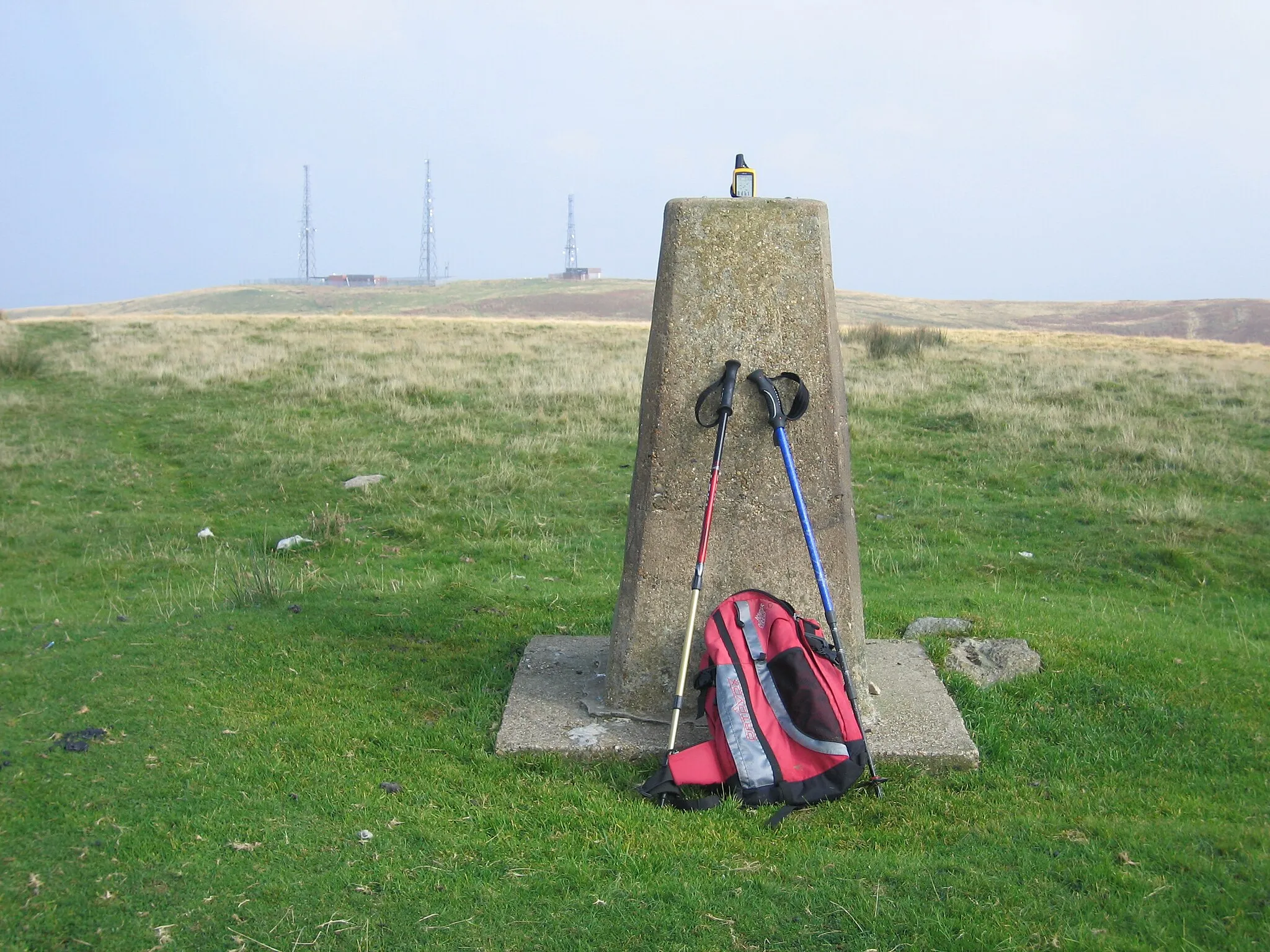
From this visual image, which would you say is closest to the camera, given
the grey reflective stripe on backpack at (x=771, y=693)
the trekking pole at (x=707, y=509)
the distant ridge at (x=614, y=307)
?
the grey reflective stripe on backpack at (x=771, y=693)

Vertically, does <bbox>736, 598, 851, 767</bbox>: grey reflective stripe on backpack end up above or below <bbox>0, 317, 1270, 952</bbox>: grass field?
above

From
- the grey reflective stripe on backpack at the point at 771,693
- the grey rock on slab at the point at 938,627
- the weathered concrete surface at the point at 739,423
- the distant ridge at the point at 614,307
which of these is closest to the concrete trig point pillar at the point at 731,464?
the weathered concrete surface at the point at 739,423

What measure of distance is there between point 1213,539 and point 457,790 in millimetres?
7801

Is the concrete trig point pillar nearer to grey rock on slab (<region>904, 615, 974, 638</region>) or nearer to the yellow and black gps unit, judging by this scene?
the yellow and black gps unit

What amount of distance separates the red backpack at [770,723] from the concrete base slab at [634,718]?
1.25 ft

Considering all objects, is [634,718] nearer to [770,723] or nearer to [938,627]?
[770,723]

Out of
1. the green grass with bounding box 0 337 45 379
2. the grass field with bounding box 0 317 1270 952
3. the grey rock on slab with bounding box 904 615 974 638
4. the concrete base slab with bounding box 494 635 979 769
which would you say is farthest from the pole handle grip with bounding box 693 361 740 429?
the green grass with bounding box 0 337 45 379

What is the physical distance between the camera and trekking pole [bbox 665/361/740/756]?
466 cm

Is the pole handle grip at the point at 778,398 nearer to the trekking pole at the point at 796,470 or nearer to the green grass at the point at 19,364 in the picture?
the trekking pole at the point at 796,470

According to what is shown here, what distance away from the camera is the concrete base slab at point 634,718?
4.80 metres

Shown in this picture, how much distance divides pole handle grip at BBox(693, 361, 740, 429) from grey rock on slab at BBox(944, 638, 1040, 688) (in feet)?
6.91

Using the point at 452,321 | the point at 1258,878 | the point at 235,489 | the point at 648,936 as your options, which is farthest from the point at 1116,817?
the point at 452,321

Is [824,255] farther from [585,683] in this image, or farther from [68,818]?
[68,818]

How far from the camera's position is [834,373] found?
5113 millimetres
